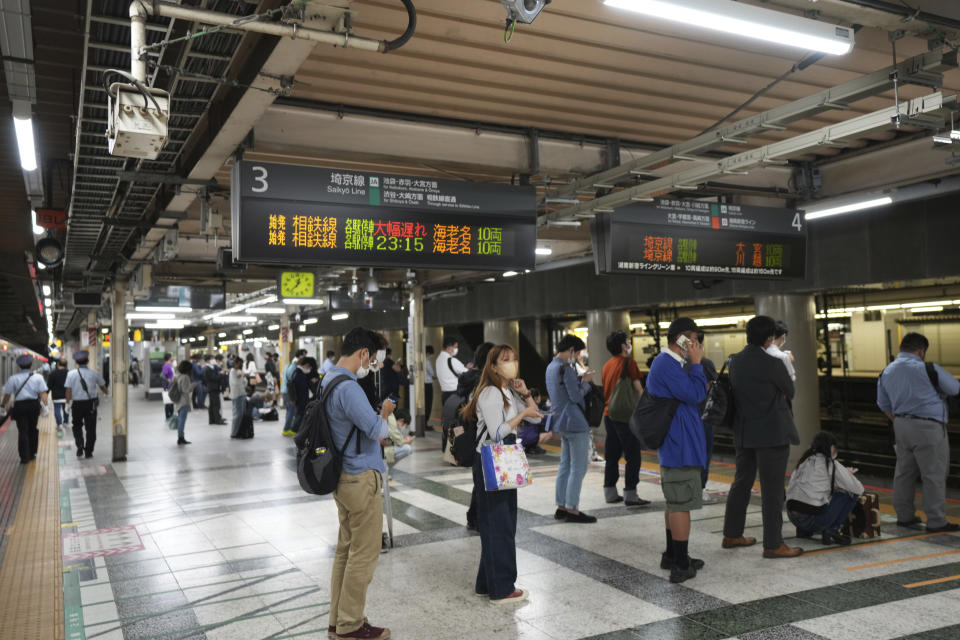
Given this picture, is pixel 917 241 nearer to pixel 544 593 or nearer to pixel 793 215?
pixel 793 215

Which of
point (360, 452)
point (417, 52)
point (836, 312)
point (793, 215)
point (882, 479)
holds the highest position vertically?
point (417, 52)

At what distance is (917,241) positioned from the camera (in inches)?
313

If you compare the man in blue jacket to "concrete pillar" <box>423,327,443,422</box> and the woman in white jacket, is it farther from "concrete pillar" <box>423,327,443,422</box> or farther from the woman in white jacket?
"concrete pillar" <box>423,327,443,422</box>

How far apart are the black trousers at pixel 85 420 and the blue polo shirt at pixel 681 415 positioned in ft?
32.7

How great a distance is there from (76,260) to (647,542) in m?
10.3

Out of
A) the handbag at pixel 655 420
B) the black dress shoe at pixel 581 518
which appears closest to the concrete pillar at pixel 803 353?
the black dress shoe at pixel 581 518

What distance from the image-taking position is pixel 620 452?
7.27m

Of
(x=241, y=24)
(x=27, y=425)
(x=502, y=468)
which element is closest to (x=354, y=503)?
(x=502, y=468)

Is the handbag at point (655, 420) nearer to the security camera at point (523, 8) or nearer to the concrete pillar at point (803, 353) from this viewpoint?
the security camera at point (523, 8)

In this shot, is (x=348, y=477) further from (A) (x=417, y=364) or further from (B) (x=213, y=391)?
(B) (x=213, y=391)

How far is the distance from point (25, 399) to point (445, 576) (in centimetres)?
859

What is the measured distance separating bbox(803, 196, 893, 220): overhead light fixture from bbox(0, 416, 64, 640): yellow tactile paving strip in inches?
299

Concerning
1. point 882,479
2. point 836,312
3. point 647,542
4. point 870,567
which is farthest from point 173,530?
point 836,312

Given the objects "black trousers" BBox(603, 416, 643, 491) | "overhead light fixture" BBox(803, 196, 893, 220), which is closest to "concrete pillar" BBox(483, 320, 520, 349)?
"overhead light fixture" BBox(803, 196, 893, 220)
